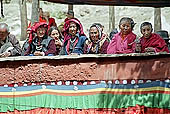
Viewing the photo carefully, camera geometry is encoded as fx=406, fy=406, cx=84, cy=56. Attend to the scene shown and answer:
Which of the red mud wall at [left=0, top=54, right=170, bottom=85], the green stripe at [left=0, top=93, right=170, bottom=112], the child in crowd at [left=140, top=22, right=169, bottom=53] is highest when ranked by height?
the child in crowd at [left=140, top=22, right=169, bottom=53]

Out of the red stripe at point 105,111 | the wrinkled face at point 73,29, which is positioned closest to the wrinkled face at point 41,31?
the wrinkled face at point 73,29

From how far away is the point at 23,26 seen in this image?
1883 cm

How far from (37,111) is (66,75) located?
2.30ft

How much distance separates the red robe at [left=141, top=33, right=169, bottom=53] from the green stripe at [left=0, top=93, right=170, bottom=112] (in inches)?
27.7

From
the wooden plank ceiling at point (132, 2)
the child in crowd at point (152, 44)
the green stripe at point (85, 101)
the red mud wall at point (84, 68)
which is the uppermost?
the wooden plank ceiling at point (132, 2)

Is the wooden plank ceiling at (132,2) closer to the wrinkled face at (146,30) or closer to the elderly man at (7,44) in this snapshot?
the wrinkled face at (146,30)

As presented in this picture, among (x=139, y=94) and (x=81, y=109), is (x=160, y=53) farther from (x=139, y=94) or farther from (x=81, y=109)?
(x=81, y=109)

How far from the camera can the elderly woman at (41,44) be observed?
6383mm

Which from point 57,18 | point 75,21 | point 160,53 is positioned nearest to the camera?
point 160,53

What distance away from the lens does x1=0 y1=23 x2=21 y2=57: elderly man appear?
6323 mm

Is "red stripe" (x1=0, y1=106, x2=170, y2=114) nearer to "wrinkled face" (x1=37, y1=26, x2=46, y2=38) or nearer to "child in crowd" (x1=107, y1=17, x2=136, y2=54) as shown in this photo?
"child in crowd" (x1=107, y1=17, x2=136, y2=54)

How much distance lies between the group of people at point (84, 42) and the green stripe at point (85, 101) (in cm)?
68

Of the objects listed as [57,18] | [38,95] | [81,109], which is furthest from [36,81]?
[57,18]

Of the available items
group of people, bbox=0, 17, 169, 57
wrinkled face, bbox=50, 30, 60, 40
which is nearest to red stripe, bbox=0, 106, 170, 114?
group of people, bbox=0, 17, 169, 57
